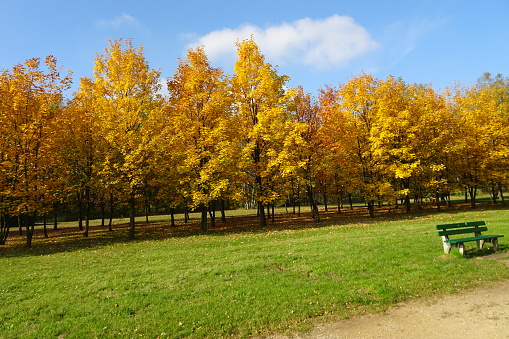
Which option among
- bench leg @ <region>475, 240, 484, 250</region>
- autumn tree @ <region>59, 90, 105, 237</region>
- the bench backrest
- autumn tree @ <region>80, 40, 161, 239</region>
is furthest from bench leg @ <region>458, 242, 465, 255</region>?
autumn tree @ <region>59, 90, 105, 237</region>

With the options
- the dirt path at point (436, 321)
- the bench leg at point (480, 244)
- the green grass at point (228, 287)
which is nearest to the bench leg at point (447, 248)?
the green grass at point (228, 287)

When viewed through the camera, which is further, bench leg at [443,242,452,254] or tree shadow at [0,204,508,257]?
tree shadow at [0,204,508,257]

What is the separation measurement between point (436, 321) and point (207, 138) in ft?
53.1

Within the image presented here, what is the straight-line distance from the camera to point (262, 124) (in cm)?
2050

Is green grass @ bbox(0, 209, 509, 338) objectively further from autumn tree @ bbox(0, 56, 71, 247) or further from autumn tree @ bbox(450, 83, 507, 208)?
autumn tree @ bbox(450, 83, 507, 208)

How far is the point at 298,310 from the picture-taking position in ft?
19.6

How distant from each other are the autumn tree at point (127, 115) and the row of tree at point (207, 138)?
0.28ft

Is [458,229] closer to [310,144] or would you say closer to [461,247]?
[461,247]

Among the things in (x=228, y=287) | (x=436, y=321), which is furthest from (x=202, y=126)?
(x=436, y=321)

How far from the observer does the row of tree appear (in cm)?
1792

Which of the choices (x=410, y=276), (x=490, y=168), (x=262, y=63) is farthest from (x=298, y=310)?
(x=490, y=168)

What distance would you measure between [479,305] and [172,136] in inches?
691

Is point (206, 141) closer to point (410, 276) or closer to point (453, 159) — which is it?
point (410, 276)

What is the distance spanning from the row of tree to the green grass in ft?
25.7
